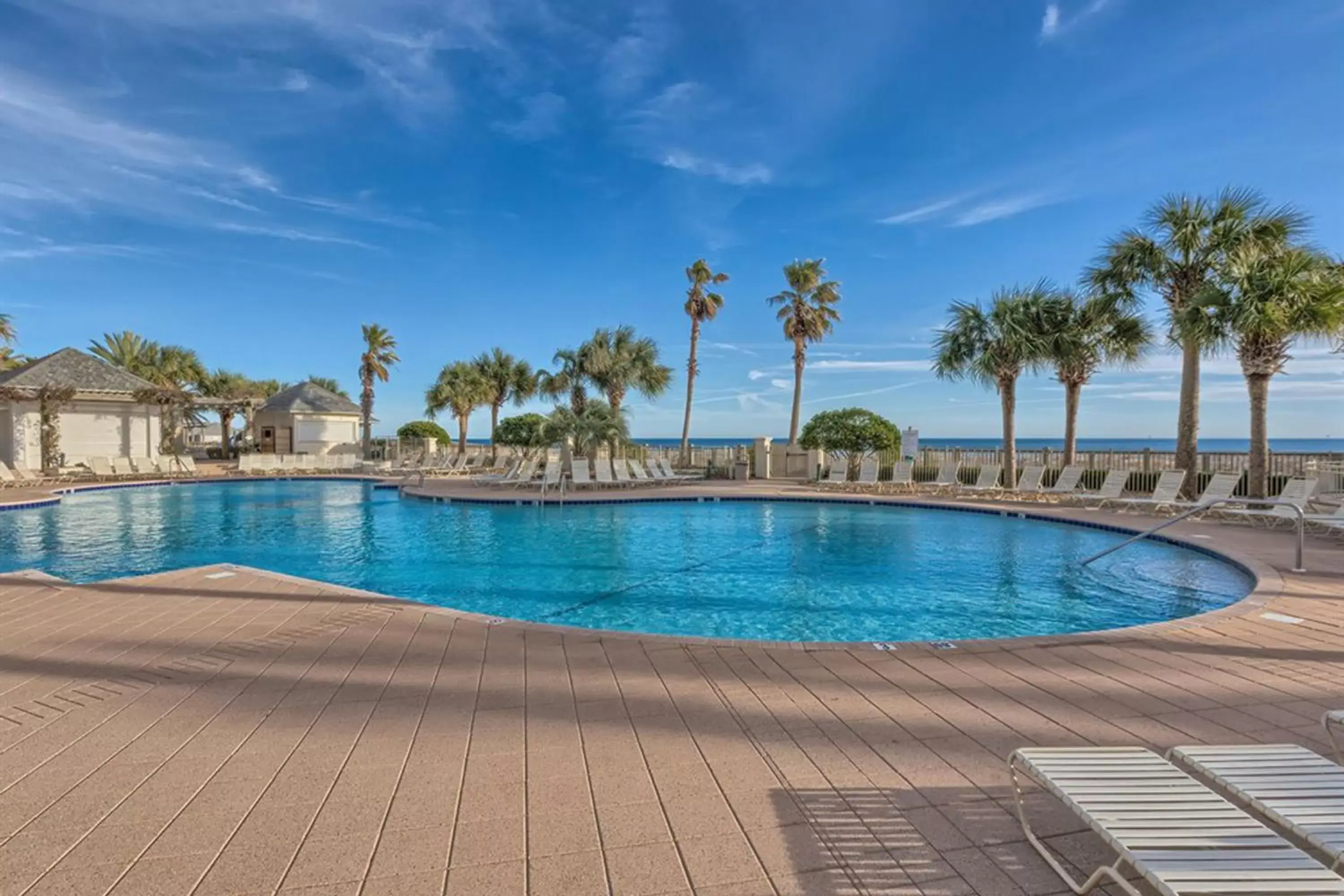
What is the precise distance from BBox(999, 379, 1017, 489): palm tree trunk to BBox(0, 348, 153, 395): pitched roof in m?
28.8

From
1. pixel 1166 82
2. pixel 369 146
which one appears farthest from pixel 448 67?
pixel 1166 82

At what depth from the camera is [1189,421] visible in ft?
44.3

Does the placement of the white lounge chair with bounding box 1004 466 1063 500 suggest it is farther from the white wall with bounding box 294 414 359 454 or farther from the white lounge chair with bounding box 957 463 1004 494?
the white wall with bounding box 294 414 359 454

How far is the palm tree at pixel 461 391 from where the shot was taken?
31.8 meters

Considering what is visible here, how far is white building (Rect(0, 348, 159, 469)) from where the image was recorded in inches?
908

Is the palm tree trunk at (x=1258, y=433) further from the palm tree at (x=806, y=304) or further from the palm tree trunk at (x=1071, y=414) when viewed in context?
the palm tree at (x=806, y=304)

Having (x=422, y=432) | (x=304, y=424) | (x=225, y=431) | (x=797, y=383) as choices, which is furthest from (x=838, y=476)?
(x=225, y=431)

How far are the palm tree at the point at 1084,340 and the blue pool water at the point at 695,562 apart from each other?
4.95m

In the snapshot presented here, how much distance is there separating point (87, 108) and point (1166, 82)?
747 inches

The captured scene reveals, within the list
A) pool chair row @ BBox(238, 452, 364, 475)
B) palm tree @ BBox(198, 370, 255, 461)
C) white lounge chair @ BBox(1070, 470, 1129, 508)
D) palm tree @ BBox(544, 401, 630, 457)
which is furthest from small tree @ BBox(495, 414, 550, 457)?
white lounge chair @ BBox(1070, 470, 1129, 508)

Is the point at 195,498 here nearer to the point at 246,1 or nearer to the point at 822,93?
the point at 246,1

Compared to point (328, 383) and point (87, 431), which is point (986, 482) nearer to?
point (87, 431)

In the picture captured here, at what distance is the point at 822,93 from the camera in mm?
13938

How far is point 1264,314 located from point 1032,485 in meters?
5.41
